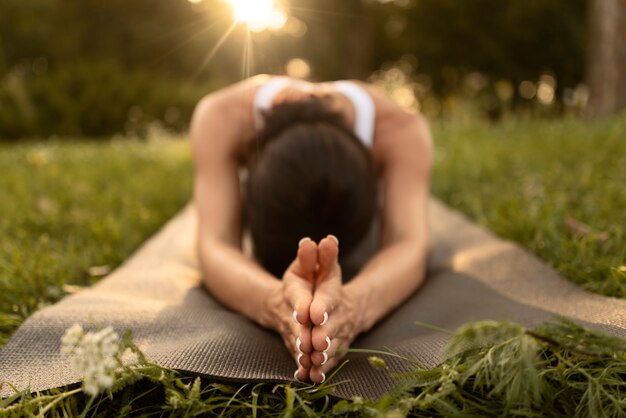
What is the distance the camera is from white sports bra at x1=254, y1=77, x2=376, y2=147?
7.80 ft

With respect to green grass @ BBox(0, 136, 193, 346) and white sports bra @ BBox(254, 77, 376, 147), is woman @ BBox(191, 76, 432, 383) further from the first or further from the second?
green grass @ BBox(0, 136, 193, 346)

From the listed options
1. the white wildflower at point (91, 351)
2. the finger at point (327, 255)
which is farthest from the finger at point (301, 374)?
the white wildflower at point (91, 351)

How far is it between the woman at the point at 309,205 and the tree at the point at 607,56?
4376 millimetres

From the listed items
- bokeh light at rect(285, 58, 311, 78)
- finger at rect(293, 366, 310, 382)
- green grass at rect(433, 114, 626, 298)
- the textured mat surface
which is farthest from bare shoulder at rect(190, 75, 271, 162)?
bokeh light at rect(285, 58, 311, 78)

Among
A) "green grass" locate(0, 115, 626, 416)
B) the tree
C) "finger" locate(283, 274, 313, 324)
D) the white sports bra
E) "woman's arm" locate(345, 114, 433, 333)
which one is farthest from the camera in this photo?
the tree

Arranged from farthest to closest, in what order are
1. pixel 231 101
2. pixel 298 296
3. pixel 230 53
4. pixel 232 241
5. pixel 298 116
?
1. pixel 230 53
2. pixel 231 101
3. pixel 232 241
4. pixel 298 116
5. pixel 298 296

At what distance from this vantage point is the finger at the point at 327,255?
4.66ft

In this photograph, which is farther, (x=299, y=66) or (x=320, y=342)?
(x=299, y=66)

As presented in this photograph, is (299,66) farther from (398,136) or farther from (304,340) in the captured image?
(304,340)

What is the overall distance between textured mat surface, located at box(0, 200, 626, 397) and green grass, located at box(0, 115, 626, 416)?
79 millimetres

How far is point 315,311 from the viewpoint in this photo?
4.32 feet

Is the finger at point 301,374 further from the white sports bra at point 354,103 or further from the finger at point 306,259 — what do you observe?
the white sports bra at point 354,103

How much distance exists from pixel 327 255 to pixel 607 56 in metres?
5.66

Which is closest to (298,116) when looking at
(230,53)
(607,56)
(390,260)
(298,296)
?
(390,260)
